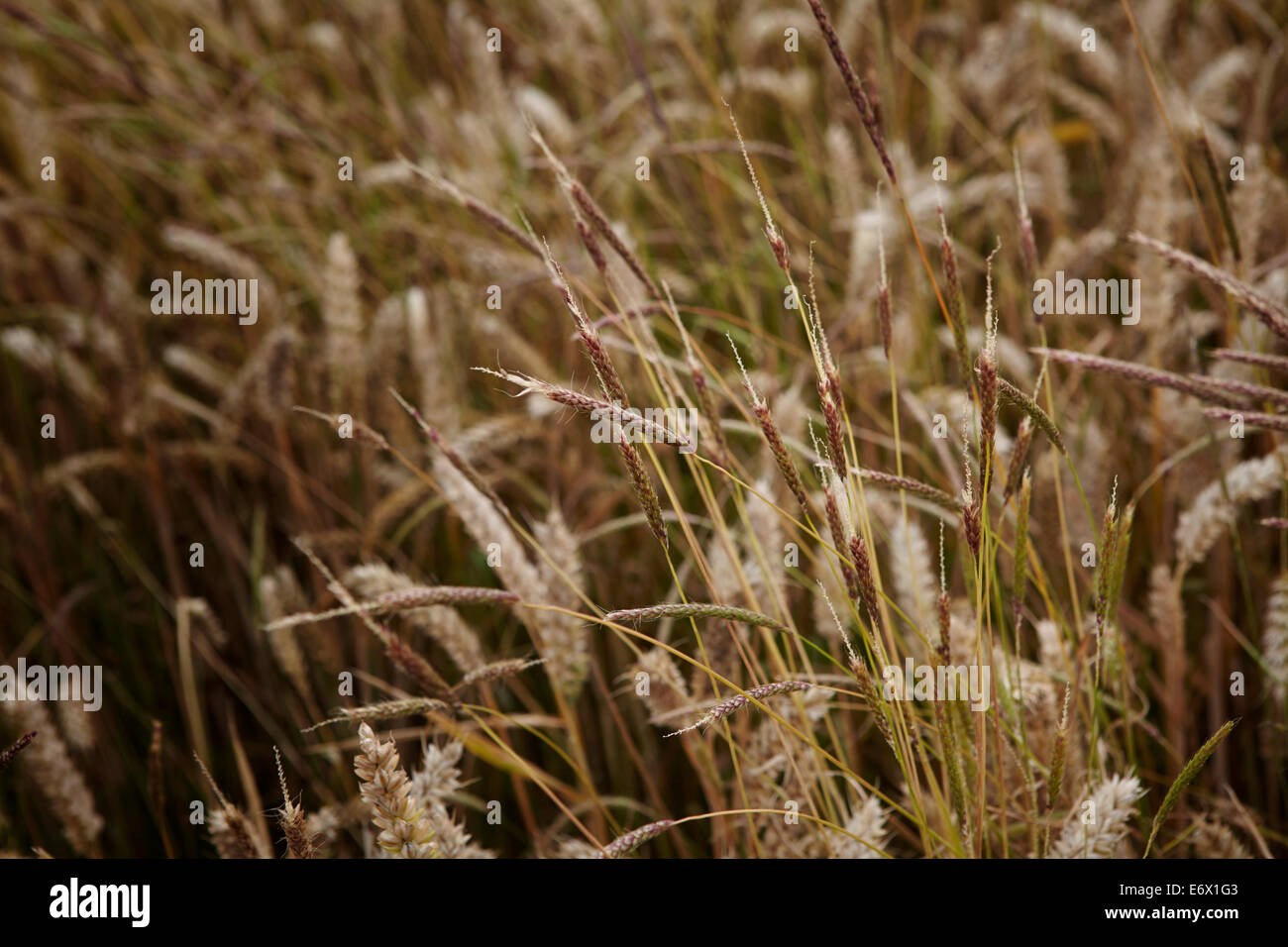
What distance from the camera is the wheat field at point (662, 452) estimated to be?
78cm

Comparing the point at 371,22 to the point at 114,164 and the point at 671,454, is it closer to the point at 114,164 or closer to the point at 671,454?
the point at 114,164

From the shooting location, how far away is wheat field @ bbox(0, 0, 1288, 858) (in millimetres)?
781

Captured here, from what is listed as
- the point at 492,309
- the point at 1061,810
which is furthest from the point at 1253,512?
the point at 492,309

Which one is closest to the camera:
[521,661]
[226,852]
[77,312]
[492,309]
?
[521,661]

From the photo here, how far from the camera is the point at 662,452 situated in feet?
4.61

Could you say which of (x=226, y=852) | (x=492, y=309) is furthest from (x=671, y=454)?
(x=226, y=852)

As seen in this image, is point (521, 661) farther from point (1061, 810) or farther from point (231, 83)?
point (231, 83)

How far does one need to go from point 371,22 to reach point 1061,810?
217cm

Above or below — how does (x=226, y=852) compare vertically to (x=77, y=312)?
below

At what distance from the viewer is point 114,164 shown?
2.14m

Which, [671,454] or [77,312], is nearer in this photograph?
[671,454]

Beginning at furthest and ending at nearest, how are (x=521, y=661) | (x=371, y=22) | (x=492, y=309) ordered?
(x=371, y=22) → (x=492, y=309) → (x=521, y=661)
